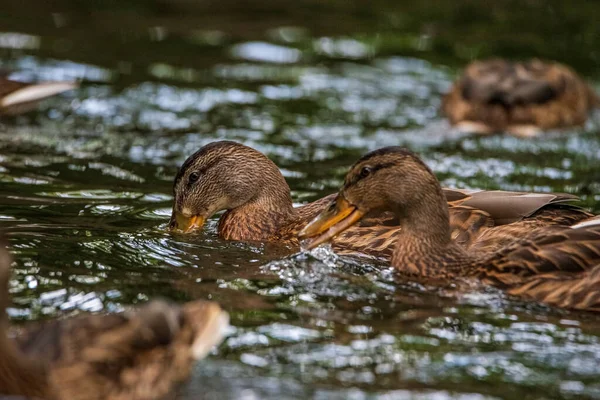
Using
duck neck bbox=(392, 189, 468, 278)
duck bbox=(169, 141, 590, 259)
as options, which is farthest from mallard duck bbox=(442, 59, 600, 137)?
duck neck bbox=(392, 189, 468, 278)

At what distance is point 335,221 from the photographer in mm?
8656

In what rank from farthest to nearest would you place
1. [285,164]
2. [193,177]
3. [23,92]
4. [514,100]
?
1. [514,100]
2. [23,92]
3. [285,164]
4. [193,177]

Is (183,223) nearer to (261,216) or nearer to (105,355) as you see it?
(261,216)

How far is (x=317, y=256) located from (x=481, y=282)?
4.47 feet

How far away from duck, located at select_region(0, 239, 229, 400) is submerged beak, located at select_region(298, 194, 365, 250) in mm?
2497

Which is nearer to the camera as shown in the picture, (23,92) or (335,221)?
(335,221)

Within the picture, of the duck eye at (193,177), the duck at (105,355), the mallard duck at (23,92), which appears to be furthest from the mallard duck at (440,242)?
the mallard duck at (23,92)

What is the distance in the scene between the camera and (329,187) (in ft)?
37.3

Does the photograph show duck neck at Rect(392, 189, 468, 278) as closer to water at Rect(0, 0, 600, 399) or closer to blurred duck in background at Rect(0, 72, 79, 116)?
water at Rect(0, 0, 600, 399)

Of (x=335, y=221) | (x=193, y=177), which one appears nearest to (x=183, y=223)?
(x=193, y=177)

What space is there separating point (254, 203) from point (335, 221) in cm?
110

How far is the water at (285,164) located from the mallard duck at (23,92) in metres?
0.28

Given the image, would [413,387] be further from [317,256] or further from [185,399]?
[317,256]

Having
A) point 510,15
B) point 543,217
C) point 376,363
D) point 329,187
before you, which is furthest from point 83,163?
point 510,15
